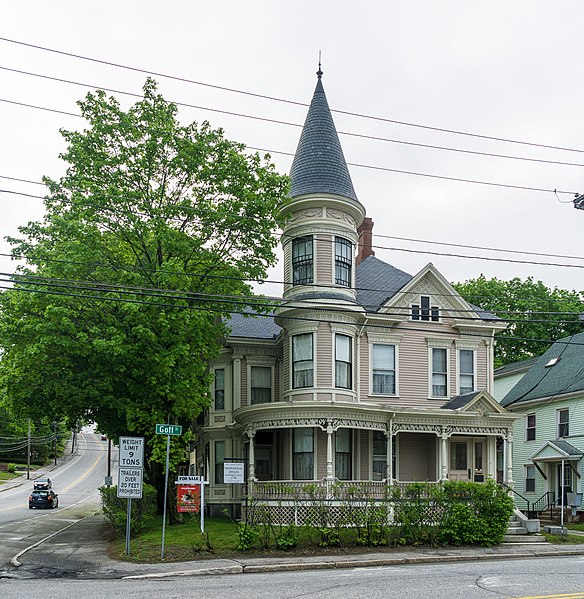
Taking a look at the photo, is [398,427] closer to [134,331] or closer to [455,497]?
[455,497]

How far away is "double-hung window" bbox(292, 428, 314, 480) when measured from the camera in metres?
27.9

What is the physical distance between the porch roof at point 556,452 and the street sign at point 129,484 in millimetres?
22345

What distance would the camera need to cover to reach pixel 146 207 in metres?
25.8

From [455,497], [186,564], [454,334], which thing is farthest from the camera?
[454,334]

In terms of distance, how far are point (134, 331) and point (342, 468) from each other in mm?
9957

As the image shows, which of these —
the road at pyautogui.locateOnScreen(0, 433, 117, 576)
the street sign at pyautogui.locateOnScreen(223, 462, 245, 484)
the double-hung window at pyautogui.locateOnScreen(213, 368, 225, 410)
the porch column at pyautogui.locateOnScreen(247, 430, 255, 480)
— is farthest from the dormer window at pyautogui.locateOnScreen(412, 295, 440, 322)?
the road at pyautogui.locateOnScreen(0, 433, 117, 576)

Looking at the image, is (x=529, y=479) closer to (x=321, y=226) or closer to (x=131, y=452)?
(x=321, y=226)

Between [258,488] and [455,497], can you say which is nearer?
[455,497]

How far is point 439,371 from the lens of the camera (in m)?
31.3

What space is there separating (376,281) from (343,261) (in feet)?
12.5

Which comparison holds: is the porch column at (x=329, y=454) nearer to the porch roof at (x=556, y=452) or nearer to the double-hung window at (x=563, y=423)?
the porch roof at (x=556, y=452)

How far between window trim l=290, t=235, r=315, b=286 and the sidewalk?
1105 centimetres

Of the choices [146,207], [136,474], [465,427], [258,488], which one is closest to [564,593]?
[136,474]

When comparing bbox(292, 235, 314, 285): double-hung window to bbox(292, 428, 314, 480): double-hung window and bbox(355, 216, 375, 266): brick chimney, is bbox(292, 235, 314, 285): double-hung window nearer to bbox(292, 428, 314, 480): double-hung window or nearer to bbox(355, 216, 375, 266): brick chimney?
bbox(292, 428, 314, 480): double-hung window
